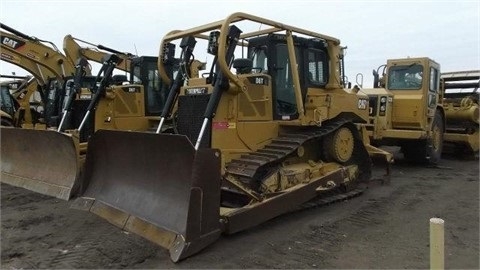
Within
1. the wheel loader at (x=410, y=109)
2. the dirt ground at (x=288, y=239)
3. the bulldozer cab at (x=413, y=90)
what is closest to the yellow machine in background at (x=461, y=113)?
the wheel loader at (x=410, y=109)

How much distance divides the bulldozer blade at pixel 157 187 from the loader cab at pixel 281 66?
2.21 m

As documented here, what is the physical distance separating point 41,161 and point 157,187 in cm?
286

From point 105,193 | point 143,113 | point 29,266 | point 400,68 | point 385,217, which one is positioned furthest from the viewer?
point 400,68

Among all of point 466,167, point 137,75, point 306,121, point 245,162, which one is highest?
point 137,75

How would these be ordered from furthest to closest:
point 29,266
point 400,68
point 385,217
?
point 400,68
point 385,217
point 29,266

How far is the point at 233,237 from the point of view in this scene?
5.13m

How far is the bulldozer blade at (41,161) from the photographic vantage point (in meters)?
6.22

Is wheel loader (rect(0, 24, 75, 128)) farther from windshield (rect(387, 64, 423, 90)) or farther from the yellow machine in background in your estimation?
the yellow machine in background

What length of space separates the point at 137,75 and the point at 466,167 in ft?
27.7

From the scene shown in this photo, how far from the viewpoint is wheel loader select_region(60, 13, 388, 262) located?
4.49 meters

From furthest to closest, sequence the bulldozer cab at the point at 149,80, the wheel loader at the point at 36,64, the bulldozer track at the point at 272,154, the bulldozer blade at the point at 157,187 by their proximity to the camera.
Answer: the wheel loader at the point at 36,64 < the bulldozer cab at the point at 149,80 < the bulldozer track at the point at 272,154 < the bulldozer blade at the point at 157,187

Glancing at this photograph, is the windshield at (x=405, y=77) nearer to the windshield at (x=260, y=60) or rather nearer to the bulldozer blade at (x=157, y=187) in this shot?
the windshield at (x=260, y=60)

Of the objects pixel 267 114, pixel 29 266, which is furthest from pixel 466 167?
pixel 29 266

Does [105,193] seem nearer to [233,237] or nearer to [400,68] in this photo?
[233,237]
